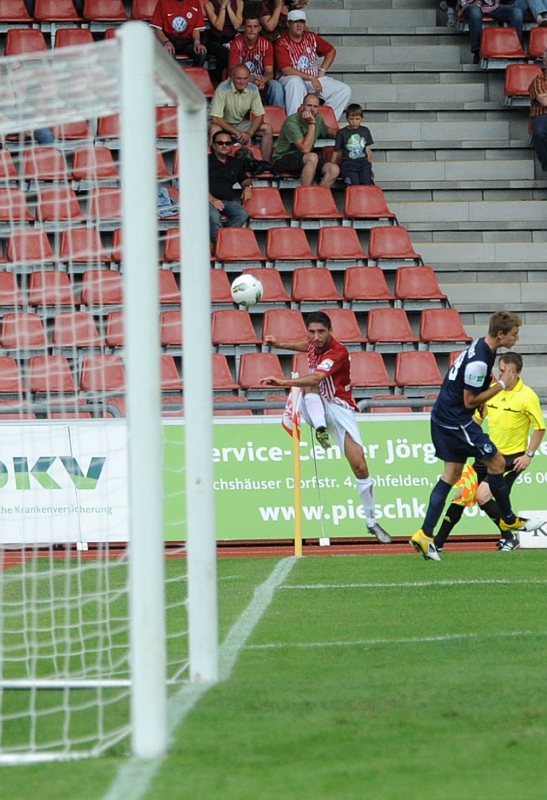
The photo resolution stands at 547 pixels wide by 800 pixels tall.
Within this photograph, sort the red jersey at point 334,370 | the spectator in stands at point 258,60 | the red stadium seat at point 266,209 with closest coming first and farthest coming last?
1. the red jersey at point 334,370
2. the red stadium seat at point 266,209
3. the spectator in stands at point 258,60

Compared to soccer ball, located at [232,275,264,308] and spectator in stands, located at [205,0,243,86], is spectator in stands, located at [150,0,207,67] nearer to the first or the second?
A: spectator in stands, located at [205,0,243,86]

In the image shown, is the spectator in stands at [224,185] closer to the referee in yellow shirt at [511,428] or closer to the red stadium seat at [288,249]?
the red stadium seat at [288,249]

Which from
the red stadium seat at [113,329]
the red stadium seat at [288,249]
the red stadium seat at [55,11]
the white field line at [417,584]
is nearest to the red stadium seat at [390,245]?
the red stadium seat at [288,249]

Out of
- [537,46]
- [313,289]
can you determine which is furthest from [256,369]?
[537,46]

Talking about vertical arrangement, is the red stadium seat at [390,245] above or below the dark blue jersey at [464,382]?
above

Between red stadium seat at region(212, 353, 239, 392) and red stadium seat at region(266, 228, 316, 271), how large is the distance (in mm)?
2163

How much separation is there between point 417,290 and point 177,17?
5.42m

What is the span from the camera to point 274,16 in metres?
18.3

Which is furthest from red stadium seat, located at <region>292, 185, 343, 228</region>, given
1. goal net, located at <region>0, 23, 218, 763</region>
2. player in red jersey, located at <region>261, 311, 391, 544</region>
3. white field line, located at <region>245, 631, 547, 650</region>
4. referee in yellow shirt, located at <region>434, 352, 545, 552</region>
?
white field line, located at <region>245, 631, 547, 650</region>

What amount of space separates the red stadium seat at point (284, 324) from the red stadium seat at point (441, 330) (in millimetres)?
1593

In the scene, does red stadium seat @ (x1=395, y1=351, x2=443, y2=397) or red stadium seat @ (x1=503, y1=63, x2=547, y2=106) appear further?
red stadium seat @ (x1=503, y1=63, x2=547, y2=106)

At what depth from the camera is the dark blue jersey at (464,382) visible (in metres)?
10.0

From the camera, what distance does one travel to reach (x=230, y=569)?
10.5 metres

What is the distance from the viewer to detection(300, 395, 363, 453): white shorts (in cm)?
1152
